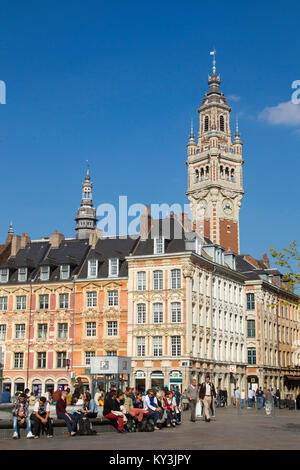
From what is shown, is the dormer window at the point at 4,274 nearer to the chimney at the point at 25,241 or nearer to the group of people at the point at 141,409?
the chimney at the point at 25,241

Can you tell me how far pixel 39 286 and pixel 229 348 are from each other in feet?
64.1

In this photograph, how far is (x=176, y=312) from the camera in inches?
2296

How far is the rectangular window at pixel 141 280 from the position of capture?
60.2m

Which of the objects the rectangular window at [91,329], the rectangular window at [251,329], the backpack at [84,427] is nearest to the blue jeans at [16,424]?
the backpack at [84,427]

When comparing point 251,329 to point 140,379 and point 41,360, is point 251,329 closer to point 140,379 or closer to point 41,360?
point 140,379

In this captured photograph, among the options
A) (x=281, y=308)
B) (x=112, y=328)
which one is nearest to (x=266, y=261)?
(x=281, y=308)

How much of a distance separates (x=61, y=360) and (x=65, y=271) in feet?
27.3

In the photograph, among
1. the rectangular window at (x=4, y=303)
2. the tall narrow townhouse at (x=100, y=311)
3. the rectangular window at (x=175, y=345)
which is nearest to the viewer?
the rectangular window at (x=175, y=345)

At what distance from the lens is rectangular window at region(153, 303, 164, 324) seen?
58.9 meters

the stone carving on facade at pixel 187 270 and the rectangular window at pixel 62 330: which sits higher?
the stone carving on facade at pixel 187 270

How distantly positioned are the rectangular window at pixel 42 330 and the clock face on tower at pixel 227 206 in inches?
1947

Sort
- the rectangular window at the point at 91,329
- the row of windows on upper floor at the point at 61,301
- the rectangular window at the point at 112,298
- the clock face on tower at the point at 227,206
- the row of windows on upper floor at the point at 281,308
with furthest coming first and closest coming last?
the clock face on tower at the point at 227,206, the row of windows on upper floor at the point at 281,308, the rectangular window at the point at 91,329, the row of windows on upper floor at the point at 61,301, the rectangular window at the point at 112,298

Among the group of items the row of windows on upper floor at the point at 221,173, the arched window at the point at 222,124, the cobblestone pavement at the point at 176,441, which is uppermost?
the arched window at the point at 222,124

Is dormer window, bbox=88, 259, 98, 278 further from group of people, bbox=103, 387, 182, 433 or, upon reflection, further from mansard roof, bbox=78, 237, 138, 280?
group of people, bbox=103, 387, 182, 433
